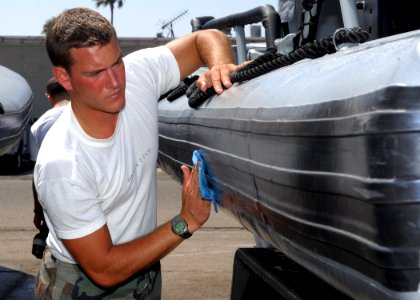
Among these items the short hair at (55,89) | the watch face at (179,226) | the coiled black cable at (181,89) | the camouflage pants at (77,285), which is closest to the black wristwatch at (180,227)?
the watch face at (179,226)

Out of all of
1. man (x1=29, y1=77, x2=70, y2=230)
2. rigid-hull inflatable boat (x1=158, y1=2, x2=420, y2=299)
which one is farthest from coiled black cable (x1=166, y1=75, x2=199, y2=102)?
man (x1=29, y1=77, x2=70, y2=230)

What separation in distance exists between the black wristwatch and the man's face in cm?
38

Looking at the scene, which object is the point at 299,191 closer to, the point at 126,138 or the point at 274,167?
the point at 274,167

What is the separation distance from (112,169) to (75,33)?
433 millimetres

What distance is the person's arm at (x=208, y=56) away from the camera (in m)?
2.79

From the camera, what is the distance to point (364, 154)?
1.51 metres

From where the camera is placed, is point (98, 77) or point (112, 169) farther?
point (112, 169)

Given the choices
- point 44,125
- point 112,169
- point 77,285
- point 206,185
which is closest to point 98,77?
point 112,169

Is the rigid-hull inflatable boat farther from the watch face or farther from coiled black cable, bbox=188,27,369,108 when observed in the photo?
the watch face

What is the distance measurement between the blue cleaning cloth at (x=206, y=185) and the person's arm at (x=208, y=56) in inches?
8.9

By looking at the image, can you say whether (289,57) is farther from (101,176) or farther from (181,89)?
(181,89)

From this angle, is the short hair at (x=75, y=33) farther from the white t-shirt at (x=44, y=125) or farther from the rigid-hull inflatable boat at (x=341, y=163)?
the white t-shirt at (x=44, y=125)

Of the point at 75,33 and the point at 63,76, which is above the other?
the point at 75,33

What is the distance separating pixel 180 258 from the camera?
22.8ft
